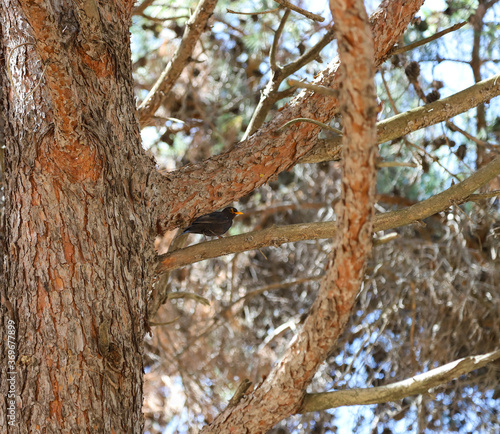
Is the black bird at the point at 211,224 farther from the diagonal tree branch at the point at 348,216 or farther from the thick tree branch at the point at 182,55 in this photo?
the diagonal tree branch at the point at 348,216

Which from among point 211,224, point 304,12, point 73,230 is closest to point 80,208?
point 73,230

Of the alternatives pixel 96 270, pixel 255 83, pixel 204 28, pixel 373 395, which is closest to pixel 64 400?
pixel 96 270

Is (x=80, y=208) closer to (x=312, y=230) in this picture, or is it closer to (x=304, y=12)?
(x=312, y=230)

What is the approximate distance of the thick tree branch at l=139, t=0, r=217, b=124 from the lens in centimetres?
298

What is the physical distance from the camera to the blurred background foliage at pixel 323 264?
3939 mm

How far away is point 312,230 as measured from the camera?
7.48 ft

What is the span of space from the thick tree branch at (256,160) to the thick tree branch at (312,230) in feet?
0.49

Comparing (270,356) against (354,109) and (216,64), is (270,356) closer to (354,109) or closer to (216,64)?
(216,64)

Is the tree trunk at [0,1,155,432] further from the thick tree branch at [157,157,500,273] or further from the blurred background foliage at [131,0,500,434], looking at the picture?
the blurred background foliage at [131,0,500,434]

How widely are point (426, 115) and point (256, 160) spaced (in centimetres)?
83

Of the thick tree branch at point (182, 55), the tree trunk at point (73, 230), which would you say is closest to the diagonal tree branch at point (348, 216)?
the tree trunk at point (73, 230)

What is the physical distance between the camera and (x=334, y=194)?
484 cm

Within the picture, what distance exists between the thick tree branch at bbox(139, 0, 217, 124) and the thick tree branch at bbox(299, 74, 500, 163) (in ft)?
3.34

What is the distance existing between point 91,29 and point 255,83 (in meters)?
3.10
